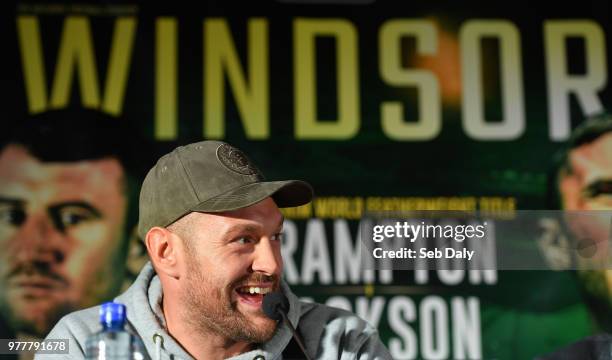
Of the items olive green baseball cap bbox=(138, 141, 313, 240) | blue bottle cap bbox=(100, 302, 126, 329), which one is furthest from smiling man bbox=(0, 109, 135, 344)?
blue bottle cap bbox=(100, 302, 126, 329)

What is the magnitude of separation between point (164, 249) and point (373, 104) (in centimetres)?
169

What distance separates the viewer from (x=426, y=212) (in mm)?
3355

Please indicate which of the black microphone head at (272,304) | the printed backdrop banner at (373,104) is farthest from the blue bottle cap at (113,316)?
the printed backdrop banner at (373,104)

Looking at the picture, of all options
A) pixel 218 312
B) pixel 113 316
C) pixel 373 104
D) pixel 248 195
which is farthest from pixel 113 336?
pixel 373 104

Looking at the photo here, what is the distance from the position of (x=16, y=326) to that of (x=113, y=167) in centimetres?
69

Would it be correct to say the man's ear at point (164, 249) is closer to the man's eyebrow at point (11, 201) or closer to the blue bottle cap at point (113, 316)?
the blue bottle cap at point (113, 316)

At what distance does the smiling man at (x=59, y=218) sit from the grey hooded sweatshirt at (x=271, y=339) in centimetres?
131

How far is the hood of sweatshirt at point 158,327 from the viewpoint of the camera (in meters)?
1.88

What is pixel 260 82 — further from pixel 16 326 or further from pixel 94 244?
pixel 16 326

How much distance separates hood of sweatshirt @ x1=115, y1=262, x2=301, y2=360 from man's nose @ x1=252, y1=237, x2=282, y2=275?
141mm

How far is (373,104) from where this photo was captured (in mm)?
3432

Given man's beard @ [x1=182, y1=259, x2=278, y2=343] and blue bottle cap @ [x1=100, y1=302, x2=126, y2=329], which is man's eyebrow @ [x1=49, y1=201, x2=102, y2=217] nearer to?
man's beard @ [x1=182, y1=259, x2=278, y2=343]

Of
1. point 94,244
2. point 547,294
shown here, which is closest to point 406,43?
point 547,294

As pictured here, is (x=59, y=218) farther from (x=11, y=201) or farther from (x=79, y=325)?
(x=79, y=325)
